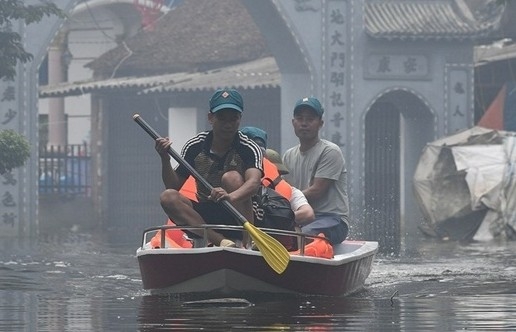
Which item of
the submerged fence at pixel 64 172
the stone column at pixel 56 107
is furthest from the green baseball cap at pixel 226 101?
the stone column at pixel 56 107

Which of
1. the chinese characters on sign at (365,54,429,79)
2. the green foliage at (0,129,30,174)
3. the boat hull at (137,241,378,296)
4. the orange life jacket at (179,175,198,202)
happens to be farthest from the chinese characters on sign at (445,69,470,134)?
the boat hull at (137,241,378,296)

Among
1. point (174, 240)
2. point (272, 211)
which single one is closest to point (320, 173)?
point (272, 211)

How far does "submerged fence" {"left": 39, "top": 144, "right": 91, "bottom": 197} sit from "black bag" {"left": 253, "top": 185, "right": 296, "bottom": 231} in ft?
64.9

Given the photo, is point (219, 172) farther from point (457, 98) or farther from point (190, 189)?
point (457, 98)

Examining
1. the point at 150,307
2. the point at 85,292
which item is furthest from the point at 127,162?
the point at 150,307

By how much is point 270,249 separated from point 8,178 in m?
15.4

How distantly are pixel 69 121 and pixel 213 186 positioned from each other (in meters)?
29.7

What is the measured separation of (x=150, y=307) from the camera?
10.0 m

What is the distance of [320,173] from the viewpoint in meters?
11.7

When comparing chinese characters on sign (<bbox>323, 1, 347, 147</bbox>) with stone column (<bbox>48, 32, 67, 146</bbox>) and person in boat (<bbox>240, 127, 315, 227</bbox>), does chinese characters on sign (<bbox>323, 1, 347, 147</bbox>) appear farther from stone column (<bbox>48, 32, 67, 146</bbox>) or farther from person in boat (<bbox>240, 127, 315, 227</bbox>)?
person in boat (<bbox>240, 127, 315, 227</bbox>)

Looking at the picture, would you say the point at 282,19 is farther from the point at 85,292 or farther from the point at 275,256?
the point at 275,256

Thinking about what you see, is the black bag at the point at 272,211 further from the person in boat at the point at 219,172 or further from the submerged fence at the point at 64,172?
the submerged fence at the point at 64,172

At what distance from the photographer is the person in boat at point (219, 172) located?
401 inches

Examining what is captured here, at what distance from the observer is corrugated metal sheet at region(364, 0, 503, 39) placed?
26.8 meters
